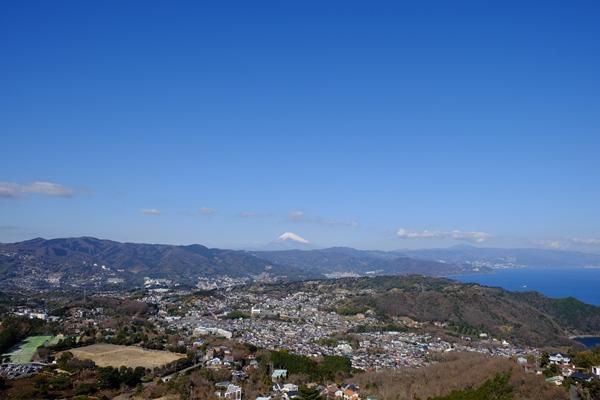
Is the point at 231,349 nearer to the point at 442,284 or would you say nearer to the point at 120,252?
the point at 442,284

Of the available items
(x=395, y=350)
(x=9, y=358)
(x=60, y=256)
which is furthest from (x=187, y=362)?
(x=60, y=256)

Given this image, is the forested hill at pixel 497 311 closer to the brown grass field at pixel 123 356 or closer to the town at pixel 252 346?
the town at pixel 252 346

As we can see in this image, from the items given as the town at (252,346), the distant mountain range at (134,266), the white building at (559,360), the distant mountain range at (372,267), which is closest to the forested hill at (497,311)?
the town at (252,346)

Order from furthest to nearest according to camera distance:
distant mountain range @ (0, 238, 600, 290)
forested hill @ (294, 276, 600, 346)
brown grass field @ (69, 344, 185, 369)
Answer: distant mountain range @ (0, 238, 600, 290) → forested hill @ (294, 276, 600, 346) → brown grass field @ (69, 344, 185, 369)

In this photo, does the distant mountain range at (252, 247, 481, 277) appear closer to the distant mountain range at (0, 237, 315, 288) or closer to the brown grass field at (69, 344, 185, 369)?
the distant mountain range at (0, 237, 315, 288)

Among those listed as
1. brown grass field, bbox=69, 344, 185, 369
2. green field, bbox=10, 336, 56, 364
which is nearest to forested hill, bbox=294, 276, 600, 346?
brown grass field, bbox=69, 344, 185, 369
